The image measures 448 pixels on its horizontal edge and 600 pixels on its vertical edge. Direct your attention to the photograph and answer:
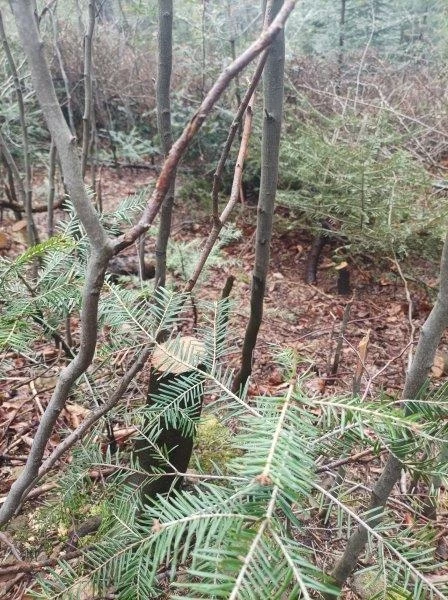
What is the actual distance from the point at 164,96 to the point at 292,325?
1.96 m

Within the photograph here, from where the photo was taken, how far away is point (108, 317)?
88cm

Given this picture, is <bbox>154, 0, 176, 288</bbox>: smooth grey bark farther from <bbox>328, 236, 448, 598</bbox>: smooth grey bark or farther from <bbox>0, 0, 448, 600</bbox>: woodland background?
<bbox>328, 236, 448, 598</bbox>: smooth grey bark

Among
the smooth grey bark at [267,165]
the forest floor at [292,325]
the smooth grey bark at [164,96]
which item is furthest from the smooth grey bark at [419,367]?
the smooth grey bark at [164,96]

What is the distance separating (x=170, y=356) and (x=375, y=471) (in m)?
1.23

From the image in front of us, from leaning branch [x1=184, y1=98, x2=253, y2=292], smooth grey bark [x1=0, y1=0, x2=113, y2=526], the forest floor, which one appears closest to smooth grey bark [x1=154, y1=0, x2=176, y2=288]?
leaning branch [x1=184, y1=98, x2=253, y2=292]

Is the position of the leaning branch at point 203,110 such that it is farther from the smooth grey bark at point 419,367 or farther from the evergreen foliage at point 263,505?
the smooth grey bark at point 419,367

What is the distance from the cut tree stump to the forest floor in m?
0.37

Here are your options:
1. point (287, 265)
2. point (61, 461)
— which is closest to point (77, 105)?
point (287, 265)

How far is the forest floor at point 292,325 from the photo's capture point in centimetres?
156

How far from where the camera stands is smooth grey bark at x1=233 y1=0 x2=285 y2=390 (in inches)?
44.9

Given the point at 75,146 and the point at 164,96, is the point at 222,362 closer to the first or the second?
the point at 75,146

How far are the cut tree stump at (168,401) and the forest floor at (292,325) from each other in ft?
1.20

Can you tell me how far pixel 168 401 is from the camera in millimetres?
881

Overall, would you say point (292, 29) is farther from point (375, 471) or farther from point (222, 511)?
point (222, 511)
